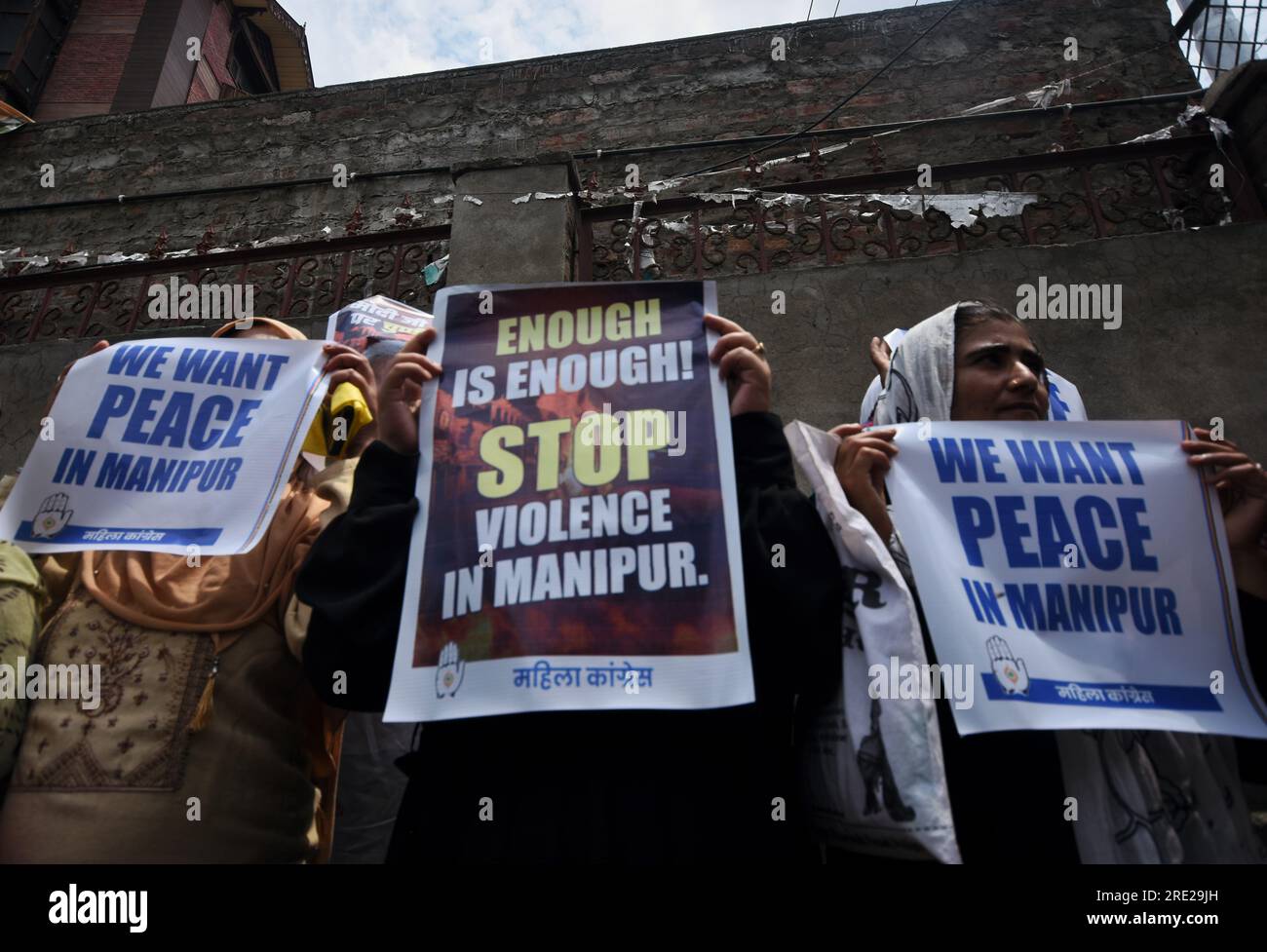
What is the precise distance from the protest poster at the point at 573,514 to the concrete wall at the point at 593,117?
523 centimetres

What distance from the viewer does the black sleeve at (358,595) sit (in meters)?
1.56

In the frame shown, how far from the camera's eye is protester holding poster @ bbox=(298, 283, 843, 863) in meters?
1.41

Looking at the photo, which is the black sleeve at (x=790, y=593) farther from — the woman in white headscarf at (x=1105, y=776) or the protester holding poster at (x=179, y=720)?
the protester holding poster at (x=179, y=720)

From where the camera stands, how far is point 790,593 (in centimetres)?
152

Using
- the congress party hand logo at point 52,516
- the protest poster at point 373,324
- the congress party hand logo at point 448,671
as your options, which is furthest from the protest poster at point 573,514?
the protest poster at point 373,324

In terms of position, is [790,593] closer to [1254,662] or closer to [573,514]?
[573,514]

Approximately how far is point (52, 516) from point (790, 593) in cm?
176

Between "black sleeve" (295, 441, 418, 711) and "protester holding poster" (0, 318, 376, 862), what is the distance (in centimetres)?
18
